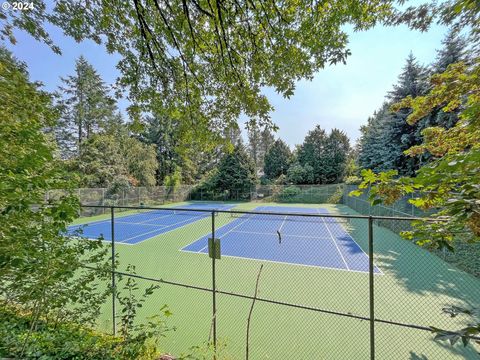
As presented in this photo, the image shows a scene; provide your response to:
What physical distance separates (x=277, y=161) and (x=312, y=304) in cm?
3395

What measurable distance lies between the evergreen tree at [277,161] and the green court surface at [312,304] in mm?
29721

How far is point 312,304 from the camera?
5.41 meters

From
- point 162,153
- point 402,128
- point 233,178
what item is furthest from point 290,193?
point 162,153

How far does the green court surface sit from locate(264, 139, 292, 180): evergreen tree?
2972 centimetres

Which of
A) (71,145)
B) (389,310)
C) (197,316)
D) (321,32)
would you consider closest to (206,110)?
(321,32)

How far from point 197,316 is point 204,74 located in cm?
468

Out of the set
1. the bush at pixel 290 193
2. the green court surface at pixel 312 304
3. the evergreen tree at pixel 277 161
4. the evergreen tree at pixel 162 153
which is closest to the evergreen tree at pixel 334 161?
the evergreen tree at pixel 277 161

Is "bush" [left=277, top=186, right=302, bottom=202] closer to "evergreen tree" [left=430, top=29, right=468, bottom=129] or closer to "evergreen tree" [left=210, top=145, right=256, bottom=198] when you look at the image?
"evergreen tree" [left=210, top=145, right=256, bottom=198]

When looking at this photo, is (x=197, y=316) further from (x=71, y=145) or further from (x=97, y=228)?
(x=71, y=145)

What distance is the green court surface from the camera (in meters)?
3.93

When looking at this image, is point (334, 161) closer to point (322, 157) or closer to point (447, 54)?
point (322, 157)

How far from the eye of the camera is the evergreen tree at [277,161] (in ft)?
126

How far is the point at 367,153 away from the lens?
Result: 21.1 meters

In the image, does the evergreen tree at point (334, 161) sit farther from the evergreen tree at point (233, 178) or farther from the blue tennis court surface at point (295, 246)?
the blue tennis court surface at point (295, 246)
